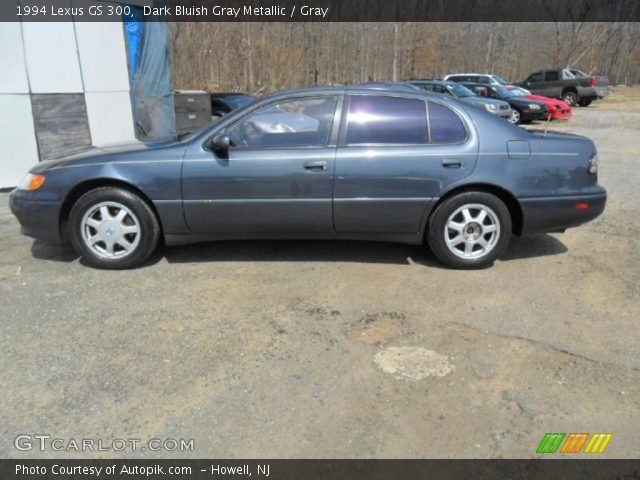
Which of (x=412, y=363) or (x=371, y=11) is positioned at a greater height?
(x=371, y=11)

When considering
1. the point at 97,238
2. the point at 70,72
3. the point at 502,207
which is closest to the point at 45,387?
the point at 97,238

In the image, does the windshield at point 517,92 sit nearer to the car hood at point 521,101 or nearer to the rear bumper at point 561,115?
the car hood at point 521,101

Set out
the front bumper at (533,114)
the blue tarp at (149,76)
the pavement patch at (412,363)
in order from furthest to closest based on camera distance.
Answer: the front bumper at (533,114) < the blue tarp at (149,76) < the pavement patch at (412,363)

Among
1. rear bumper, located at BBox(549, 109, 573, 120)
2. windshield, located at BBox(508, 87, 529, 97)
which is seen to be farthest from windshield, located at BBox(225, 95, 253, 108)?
rear bumper, located at BBox(549, 109, 573, 120)

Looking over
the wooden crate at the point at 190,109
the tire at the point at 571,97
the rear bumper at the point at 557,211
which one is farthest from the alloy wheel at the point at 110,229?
the tire at the point at 571,97

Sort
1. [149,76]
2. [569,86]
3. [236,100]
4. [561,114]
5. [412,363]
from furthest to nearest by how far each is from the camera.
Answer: [569,86] → [561,114] → [236,100] → [149,76] → [412,363]

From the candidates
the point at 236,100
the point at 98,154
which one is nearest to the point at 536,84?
the point at 236,100

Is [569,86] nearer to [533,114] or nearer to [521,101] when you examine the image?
[521,101]

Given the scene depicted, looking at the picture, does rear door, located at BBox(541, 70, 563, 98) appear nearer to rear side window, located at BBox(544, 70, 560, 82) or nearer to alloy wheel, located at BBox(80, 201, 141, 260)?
rear side window, located at BBox(544, 70, 560, 82)

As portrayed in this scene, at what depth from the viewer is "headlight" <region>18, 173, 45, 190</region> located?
14.1 ft

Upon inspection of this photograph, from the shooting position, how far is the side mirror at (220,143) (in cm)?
409

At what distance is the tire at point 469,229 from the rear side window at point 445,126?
0.48m

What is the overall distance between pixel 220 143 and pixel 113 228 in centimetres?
119

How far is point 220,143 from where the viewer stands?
4094 mm
